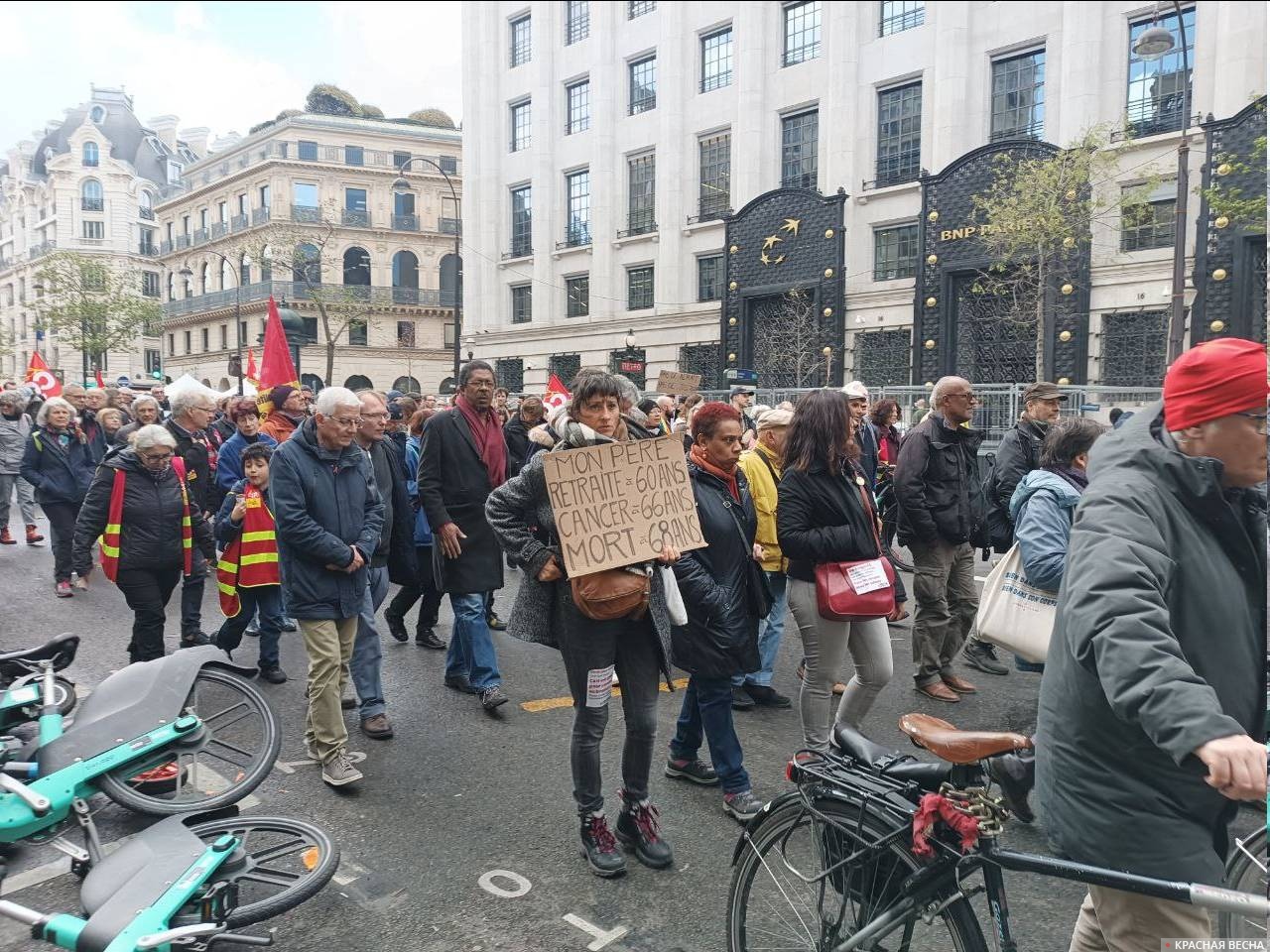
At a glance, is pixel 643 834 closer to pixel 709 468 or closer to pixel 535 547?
pixel 535 547

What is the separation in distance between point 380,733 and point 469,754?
571 mm

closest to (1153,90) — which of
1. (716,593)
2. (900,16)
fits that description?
(900,16)

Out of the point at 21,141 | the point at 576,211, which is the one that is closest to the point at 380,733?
the point at 576,211

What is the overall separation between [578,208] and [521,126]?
4.93 m

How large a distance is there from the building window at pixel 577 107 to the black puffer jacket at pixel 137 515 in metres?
33.3

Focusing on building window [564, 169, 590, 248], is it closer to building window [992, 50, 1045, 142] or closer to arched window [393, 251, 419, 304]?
building window [992, 50, 1045, 142]

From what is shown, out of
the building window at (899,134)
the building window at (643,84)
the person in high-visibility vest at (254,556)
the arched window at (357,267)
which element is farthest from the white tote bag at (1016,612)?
the arched window at (357,267)

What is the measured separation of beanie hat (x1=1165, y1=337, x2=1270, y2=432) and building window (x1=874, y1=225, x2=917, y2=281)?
26720 millimetres

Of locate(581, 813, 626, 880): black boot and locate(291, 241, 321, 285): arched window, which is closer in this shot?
locate(581, 813, 626, 880): black boot

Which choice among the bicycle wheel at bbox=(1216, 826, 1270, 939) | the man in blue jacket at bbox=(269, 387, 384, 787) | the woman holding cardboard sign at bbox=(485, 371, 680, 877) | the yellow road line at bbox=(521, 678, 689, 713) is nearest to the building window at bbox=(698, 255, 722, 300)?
the yellow road line at bbox=(521, 678, 689, 713)

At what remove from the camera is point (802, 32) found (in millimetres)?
29203

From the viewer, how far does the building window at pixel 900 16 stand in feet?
85.6

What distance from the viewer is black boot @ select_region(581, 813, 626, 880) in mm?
3557

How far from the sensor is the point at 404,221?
2279 inches
